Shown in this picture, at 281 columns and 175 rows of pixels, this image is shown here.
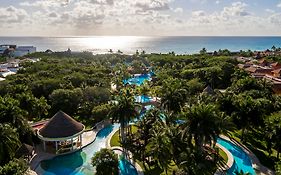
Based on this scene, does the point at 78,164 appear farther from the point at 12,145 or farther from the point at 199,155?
the point at 199,155

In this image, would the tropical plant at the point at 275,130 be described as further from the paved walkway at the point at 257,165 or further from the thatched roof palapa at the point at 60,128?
the thatched roof palapa at the point at 60,128

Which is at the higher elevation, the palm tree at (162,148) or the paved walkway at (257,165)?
the palm tree at (162,148)

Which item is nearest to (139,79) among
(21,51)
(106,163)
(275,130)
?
(275,130)

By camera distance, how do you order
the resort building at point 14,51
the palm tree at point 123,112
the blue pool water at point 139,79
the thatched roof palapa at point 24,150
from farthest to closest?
the resort building at point 14,51 → the blue pool water at point 139,79 → the palm tree at point 123,112 → the thatched roof palapa at point 24,150

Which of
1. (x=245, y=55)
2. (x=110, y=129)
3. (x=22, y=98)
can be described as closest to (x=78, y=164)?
(x=110, y=129)

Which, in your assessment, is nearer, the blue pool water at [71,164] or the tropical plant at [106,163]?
the tropical plant at [106,163]

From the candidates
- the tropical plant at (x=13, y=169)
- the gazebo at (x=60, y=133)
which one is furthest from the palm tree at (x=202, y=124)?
the gazebo at (x=60, y=133)
